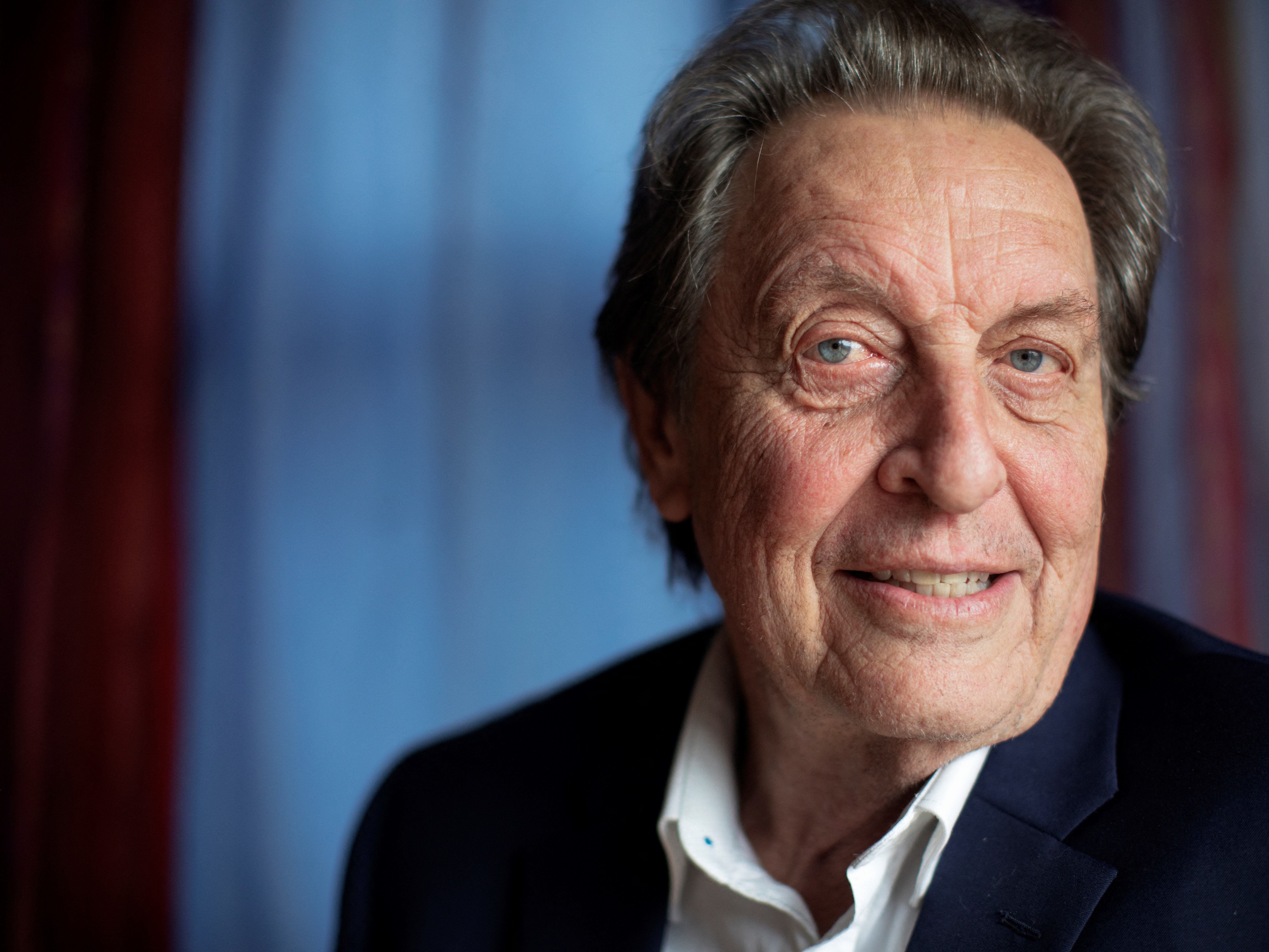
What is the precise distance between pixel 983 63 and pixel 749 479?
0.60 meters

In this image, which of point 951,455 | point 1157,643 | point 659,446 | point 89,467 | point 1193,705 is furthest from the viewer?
point 89,467

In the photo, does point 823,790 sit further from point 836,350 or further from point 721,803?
point 836,350

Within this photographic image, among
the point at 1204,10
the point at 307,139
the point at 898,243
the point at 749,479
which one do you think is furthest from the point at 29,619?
the point at 1204,10

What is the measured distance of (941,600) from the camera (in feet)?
Result: 3.61

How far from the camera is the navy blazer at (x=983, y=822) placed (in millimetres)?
1012

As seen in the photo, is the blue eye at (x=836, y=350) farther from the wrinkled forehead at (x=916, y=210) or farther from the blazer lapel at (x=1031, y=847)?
the blazer lapel at (x=1031, y=847)

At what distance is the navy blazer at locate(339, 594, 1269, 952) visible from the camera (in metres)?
1.01

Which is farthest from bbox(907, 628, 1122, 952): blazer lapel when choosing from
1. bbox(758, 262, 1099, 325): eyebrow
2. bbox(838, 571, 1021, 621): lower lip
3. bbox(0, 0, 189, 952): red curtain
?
bbox(0, 0, 189, 952): red curtain

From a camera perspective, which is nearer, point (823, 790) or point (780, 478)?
point (780, 478)

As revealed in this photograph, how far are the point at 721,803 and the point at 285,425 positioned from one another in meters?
1.75

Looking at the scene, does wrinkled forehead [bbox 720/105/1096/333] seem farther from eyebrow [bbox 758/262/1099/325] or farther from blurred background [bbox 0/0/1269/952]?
blurred background [bbox 0/0/1269/952]

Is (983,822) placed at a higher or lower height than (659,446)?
lower

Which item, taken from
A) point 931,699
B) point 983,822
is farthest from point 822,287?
point 983,822

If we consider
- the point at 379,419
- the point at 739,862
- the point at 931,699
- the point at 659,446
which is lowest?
the point at 739,862
